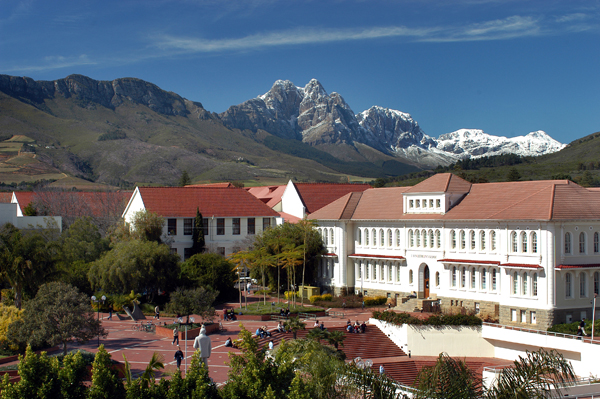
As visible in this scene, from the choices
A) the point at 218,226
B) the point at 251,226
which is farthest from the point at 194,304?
the point at 251,226

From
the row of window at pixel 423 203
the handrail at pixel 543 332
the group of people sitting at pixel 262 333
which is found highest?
the row of window at pixel 423 203

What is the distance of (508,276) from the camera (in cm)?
4769

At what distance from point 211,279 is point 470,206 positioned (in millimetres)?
24340

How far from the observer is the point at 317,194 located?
77.9m

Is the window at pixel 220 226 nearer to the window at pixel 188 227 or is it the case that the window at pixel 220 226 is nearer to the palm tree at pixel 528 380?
the window at pixel 188 227

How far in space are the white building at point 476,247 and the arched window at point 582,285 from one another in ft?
0.24

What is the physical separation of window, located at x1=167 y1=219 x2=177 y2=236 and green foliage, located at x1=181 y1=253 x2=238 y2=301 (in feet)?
42.9

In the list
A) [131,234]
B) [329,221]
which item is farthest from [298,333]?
[131,234]

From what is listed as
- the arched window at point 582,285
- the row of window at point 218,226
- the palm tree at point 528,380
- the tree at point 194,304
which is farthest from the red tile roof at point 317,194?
the palm tree at point 528,380

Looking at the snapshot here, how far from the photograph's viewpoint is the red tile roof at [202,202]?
245ft

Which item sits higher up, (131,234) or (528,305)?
(131,234)

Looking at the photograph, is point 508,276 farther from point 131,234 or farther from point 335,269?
point 131,234

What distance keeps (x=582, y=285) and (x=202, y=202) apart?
1788 inches

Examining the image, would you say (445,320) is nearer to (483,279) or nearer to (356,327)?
(483,279)
